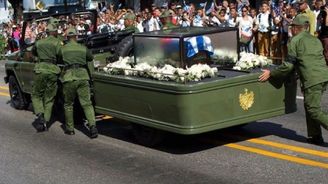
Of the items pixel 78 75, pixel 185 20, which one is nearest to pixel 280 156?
pixel 78 75

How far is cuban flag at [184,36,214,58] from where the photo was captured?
7.42m

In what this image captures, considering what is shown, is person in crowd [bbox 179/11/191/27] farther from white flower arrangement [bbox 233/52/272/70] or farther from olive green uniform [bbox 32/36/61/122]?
white flower arrangement [bbox 233/52/272/70]

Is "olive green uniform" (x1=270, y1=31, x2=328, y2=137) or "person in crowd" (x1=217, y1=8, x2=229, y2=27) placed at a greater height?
"person in crowd" (x1=217, y1=8, x2=229, y2=27)

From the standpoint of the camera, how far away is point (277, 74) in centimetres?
721

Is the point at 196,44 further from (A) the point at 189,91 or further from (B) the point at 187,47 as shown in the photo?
(A) the point at 189,91

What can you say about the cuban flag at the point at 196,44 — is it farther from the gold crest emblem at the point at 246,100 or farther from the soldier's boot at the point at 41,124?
the soldier's boot at the point at 41,124

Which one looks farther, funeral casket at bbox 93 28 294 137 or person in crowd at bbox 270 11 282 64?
person in crowd at bbox 270 11 282 64

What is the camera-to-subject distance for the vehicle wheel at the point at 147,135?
7578 mm

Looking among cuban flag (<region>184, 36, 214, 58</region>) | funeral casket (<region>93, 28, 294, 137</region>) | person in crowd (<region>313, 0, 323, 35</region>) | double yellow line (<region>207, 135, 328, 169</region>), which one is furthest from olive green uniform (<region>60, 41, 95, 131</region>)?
person in crowd (<region>313, 0, 323, 35</region>)

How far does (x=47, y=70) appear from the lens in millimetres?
9117

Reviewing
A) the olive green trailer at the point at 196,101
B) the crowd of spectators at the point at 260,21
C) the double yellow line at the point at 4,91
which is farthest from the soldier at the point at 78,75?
the double yellow line at the point at 4,91

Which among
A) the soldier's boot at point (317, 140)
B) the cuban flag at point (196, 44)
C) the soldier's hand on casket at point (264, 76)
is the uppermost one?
the cuban flag at point (196, 44)

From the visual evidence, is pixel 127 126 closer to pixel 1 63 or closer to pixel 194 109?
pixel 194 109

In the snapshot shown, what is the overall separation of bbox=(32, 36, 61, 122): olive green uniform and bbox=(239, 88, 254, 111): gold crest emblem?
11.2 feet
